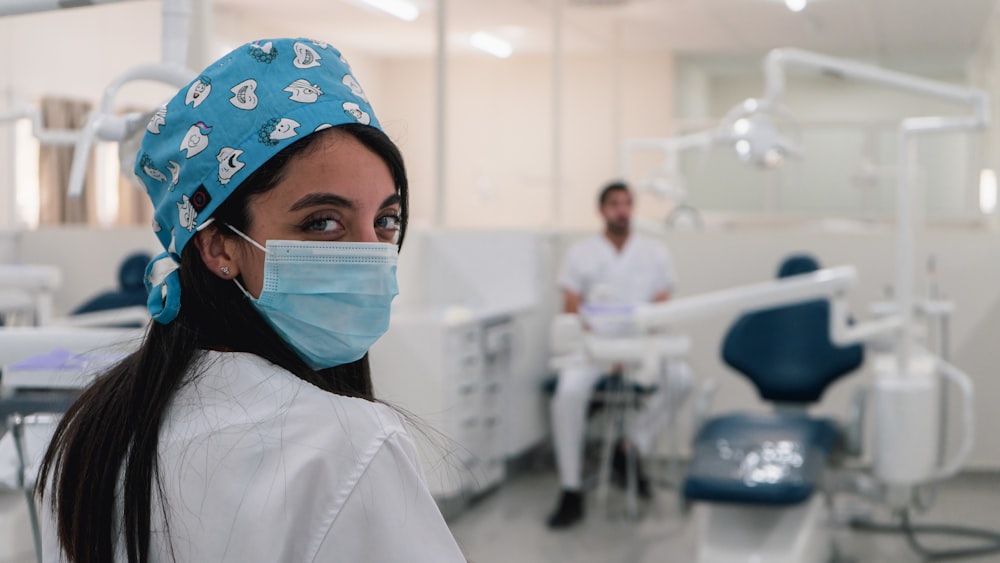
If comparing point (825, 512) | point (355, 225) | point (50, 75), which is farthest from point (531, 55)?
point (355, 225)

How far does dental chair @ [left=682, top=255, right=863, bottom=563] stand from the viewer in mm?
2807

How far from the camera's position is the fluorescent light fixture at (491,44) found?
8914 millimetres

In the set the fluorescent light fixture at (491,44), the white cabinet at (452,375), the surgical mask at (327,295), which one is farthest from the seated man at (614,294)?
the fluorescent light fixture at (491,44)

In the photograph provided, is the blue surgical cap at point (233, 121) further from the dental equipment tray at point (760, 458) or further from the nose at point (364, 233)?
the dental equipment tray at point (760, 458)

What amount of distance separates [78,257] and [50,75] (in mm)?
1017

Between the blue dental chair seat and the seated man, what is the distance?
42 centimetres

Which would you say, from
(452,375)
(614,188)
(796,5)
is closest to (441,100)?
(614,188)

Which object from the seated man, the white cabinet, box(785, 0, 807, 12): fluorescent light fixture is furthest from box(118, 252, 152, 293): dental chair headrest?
box(785, 0, 807, 12): fluorescent light fixture

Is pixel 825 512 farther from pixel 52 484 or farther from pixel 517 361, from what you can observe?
pixel 52 484

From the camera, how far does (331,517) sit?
663 millimetres

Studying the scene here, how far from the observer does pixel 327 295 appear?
2.64ft

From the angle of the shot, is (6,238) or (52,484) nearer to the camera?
(52,484)

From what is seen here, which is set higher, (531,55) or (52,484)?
(531,55)

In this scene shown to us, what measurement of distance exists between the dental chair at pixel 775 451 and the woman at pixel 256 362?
220cm
